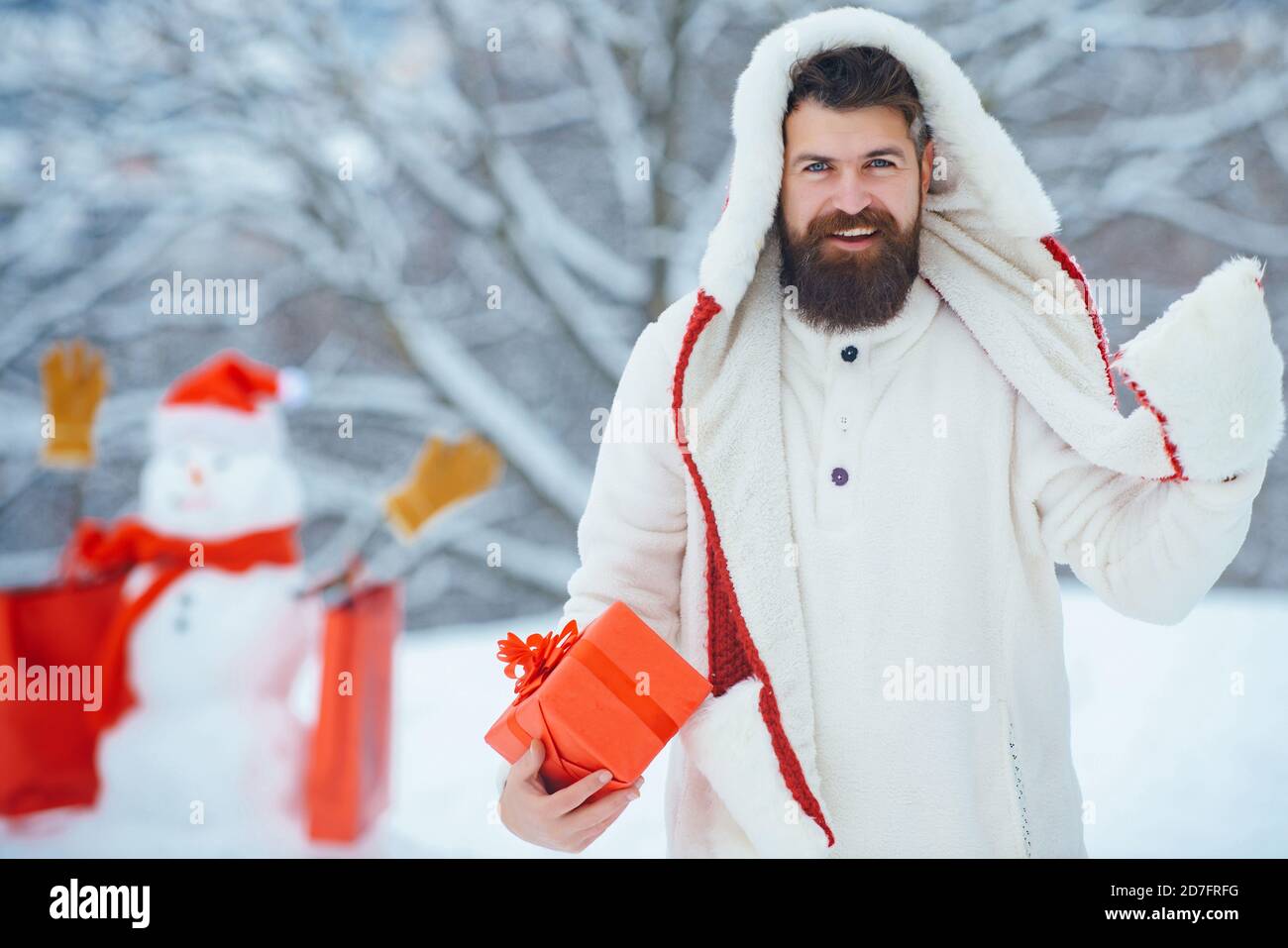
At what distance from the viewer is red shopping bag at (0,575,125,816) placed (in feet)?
6.68

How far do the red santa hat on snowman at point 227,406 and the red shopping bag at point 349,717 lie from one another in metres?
0.38

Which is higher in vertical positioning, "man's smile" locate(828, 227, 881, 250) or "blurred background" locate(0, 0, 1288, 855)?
"blurred background" locate(0, 0, 1288, 855)

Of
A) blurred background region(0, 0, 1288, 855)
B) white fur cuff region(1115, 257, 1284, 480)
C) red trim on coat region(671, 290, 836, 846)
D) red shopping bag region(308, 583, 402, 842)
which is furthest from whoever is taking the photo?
blurred background region(0, 0, 1288, 855)

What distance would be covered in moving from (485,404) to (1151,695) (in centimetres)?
191

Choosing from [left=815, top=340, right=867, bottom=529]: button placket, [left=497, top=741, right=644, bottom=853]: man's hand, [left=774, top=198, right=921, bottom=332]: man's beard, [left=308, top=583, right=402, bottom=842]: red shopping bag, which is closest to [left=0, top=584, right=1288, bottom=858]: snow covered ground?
[left=308, top=583, right=402, bottom=842]: red shopping bag

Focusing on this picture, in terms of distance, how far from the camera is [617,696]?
3.25 feet

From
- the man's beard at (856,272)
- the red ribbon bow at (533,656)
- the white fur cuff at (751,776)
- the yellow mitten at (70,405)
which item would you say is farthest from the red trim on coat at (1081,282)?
the yellow mitten at (70,405)

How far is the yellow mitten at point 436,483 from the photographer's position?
2.16 meters

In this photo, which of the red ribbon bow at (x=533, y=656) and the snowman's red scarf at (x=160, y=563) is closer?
the red ribbon bow at (x=533, y=656)

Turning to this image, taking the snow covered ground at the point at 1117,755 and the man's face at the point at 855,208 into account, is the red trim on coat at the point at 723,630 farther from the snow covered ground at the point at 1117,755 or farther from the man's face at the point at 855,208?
the snow covered ground at the point at 1117,755

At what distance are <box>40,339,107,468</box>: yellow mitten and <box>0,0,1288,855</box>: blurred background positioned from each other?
3.21ft

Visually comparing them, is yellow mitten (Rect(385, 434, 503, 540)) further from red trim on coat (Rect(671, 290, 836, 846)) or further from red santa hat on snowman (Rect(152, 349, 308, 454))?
red trim on coat (Rect(671, 290, 836, 846))

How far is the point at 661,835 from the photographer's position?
2.19 m
